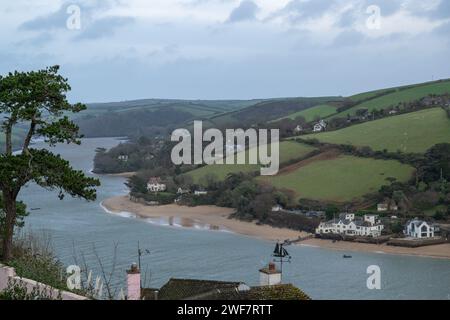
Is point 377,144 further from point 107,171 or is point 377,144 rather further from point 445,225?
point 107,171

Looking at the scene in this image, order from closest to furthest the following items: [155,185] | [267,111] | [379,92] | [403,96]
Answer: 1. [155,185]
2. [403,96]
3. [379,92]
4. [267,111]

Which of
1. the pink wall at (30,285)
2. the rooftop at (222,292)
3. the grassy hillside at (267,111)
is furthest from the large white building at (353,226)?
the grassy hillside at (267,111)

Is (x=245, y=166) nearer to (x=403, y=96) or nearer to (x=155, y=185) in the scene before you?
(x=155, y=185)

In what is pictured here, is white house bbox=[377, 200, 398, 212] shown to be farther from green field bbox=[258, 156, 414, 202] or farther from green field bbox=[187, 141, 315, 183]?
green field bbox=[187, 141, 315, 183]

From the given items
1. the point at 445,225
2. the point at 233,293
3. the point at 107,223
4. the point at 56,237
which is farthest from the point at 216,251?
the point at 233,293

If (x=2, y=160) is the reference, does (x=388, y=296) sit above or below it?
below

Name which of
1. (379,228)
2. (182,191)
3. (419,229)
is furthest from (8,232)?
(182,191)
